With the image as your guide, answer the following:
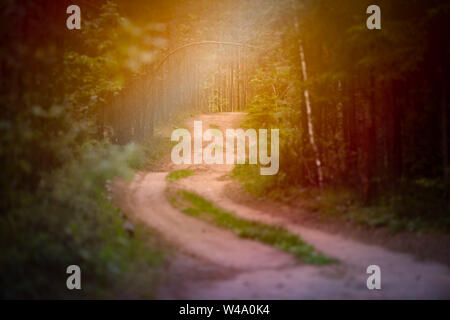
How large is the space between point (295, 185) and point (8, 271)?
1192cm

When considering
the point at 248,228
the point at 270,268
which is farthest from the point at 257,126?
the point at 270,268

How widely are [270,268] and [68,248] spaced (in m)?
4.49

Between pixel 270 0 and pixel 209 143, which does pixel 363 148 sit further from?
pixel 209 143

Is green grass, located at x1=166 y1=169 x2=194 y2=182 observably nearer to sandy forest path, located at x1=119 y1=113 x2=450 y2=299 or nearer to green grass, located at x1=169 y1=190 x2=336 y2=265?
green grass, located at x1=169 y1=190 x2=336 y2=265

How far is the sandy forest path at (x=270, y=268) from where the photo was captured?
8.87 meters

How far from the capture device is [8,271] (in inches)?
284

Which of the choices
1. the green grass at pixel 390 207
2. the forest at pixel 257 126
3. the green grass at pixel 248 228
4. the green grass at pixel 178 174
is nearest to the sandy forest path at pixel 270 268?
the green grass at pixel 248 228

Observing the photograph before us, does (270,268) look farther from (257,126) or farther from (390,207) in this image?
(257,126)

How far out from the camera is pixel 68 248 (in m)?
8.26

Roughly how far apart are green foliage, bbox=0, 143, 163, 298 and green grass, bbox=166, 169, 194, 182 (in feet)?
32.1

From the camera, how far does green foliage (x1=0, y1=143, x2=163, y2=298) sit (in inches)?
293

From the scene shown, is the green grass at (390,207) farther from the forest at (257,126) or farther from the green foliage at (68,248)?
the green foliage at (68,248)

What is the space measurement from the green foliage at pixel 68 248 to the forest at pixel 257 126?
3cm

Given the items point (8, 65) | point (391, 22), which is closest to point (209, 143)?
point (391, 22)
